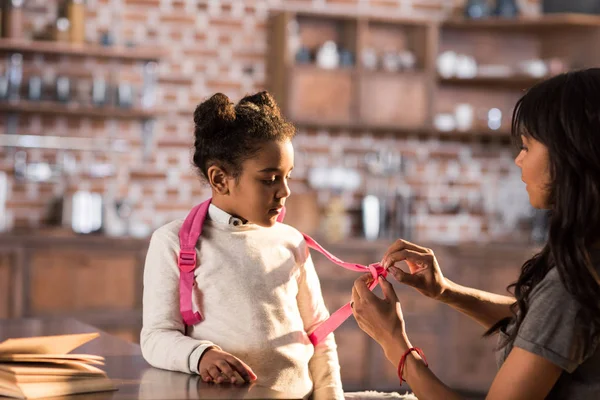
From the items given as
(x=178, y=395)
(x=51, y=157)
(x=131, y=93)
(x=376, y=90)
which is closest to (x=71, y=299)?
(x=51, y=157)

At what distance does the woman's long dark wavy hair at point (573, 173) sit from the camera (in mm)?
1386

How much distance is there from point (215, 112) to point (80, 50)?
3.16 meters

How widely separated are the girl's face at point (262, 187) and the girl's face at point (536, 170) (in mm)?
466

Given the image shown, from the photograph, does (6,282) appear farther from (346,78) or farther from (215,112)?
(215,112)

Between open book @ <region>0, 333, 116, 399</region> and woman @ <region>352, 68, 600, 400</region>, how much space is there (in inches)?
23.0

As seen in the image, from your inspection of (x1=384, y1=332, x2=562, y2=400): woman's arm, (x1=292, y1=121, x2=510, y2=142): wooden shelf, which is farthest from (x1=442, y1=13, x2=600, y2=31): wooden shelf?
(x1=384, y1=332, x2=562, y2=400): woman's arm

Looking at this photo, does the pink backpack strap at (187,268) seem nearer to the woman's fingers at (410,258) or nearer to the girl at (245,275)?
the girl at (245,275)

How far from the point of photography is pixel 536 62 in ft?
18.1

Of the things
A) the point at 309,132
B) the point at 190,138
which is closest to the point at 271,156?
the point at 190,138

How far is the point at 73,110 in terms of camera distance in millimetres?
4613

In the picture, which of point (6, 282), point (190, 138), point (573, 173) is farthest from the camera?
point (190, 138)

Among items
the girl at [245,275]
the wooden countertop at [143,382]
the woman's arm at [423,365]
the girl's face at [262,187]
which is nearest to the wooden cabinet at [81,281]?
the wooden countertop at [143,382]

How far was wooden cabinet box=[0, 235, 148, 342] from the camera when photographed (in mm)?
4211

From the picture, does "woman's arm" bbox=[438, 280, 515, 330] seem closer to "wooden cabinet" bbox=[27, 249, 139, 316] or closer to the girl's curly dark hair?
the girl's curly dark hair
